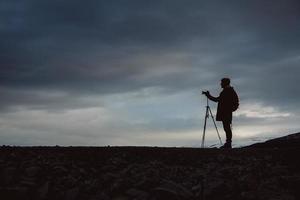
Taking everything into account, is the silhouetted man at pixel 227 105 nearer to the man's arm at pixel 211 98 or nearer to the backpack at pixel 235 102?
the backpack at pixel 235 102

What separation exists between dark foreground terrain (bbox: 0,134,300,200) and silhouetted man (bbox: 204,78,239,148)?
2907 millimetres

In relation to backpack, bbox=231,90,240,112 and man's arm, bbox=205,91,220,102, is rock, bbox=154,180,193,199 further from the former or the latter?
man's arm, bbox=205,91,220,102

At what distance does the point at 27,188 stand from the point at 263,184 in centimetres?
649

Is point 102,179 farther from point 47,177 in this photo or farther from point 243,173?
point 243,173

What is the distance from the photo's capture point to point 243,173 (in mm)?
15562

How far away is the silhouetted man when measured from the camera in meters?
21.0

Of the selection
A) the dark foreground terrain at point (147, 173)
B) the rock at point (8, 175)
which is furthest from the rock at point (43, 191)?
the rock at point (8, 175)

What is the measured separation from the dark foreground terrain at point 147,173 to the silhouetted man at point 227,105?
291cm

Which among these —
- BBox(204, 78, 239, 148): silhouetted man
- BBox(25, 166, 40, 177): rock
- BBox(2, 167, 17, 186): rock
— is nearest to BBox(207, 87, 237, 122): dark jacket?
BBox(204, 78, 239, 148): silhouetted man

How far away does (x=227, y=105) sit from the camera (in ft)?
Result: 69.4

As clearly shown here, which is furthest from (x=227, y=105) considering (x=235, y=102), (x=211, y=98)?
(x=211, y=98)

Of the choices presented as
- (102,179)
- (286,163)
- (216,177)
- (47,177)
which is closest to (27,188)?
(47,177)

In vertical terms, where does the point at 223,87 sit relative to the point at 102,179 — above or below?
above

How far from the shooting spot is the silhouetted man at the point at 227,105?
2101 centimetres
